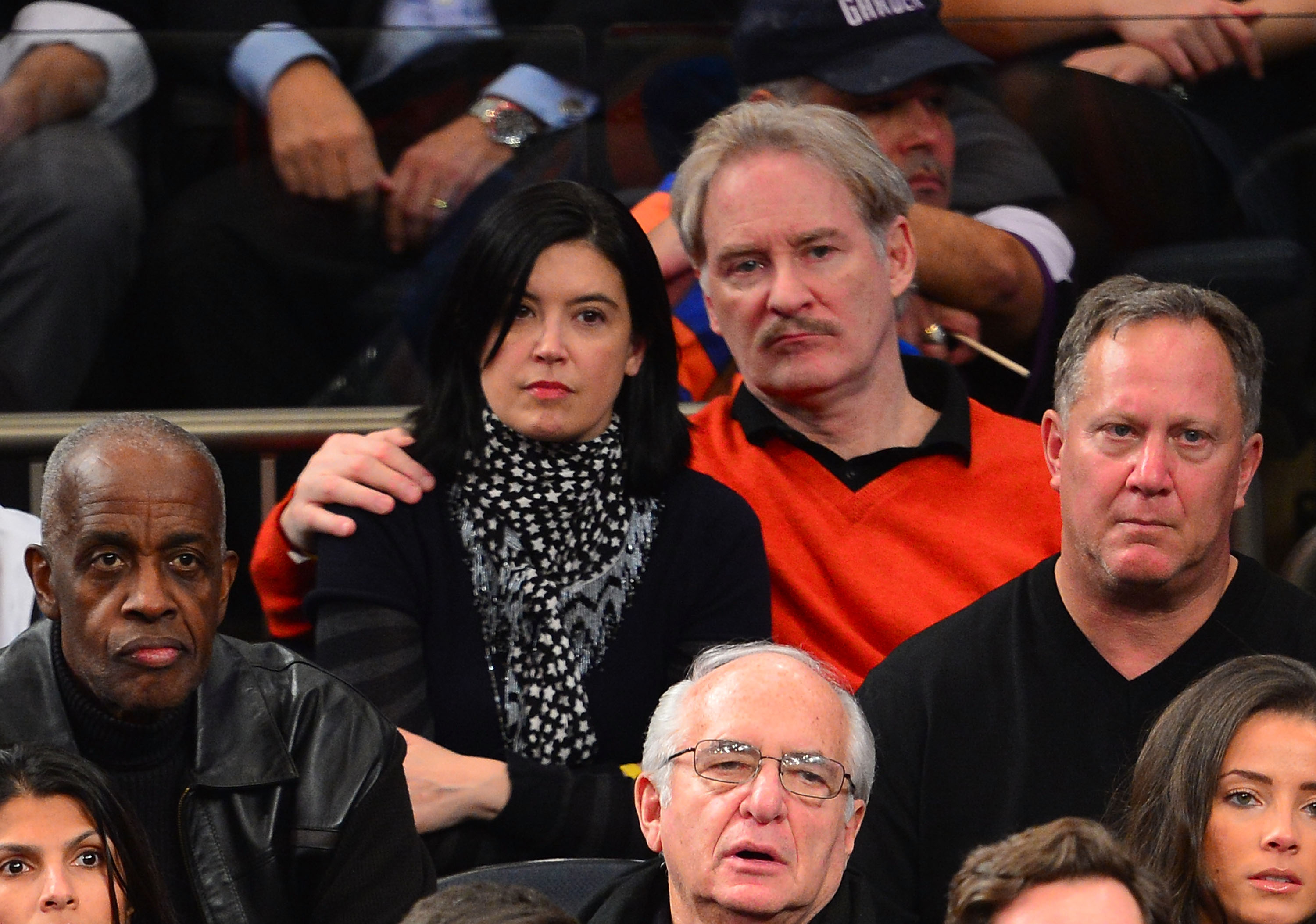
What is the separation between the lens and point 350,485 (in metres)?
2.75

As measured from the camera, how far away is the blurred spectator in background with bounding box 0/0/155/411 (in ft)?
10.9

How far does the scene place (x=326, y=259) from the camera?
337cm

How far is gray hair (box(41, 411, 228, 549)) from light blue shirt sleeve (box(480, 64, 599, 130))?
119 centimetres

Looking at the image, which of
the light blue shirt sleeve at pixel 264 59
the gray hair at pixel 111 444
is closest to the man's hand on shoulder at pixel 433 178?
the light blue shirt sleeve at pixel 264 59

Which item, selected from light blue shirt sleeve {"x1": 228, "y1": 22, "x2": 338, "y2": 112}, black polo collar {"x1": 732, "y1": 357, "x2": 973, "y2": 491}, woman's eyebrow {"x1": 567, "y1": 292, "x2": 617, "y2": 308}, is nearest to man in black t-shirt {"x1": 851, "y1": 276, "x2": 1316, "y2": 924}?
black polo collar {"x1": 732, "y1": 357, "x2": 973, "y2": 491}

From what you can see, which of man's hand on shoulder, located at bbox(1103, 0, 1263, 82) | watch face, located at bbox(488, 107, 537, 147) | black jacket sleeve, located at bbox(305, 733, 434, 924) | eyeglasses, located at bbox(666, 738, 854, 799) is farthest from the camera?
man's hand on shoulder, located at bbox(1103, 0, 1263, 82)

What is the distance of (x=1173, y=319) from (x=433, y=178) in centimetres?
137

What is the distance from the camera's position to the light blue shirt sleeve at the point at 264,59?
3404mm

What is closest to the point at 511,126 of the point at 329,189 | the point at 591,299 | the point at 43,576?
the point at 329,189

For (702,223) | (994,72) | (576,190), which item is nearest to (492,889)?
(576,190)

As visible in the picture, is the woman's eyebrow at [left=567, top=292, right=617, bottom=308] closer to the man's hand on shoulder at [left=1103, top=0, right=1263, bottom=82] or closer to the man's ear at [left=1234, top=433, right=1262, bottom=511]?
the man's ear at [left=1234, top=433, right=1262, bottom=511]

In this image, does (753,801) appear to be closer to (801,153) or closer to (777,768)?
(777,768)

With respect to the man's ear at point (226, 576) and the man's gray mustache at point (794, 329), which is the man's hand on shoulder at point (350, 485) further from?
the man's gray mustache at point (794, 329)

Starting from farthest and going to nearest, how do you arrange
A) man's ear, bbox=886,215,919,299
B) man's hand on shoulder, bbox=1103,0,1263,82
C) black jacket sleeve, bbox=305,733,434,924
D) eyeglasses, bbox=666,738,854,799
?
man's hand on shoulder, bbox=1103,0,1263,82 < man's ear, bbox=886,215,919,299 < black jacket sleeve, bbox=305,733,434,924 < eyeglasses, bbox=666,738,854,799
